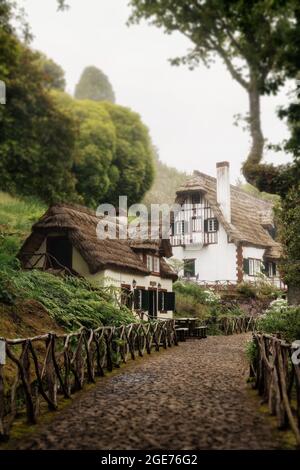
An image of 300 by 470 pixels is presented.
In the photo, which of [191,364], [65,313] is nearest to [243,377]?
[191,364]

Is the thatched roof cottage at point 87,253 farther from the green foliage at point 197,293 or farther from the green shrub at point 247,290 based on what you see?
the green shrub at point 247,290

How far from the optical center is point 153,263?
28.8 meters

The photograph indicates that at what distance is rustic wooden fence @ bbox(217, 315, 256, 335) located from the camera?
92.3ft

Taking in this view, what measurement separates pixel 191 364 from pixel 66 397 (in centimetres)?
529

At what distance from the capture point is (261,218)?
46.6 metres

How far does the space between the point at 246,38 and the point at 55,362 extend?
1216cm

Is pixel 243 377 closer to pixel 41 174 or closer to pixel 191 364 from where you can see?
pixel 191 364

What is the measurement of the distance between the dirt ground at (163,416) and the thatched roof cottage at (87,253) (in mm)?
10218

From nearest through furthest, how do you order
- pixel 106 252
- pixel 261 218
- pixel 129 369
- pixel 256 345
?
1. pixel 256 345
2. pixel 129 369
3. pixel 106 252
4. pixel 261 218

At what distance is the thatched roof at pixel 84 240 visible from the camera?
74.4ft

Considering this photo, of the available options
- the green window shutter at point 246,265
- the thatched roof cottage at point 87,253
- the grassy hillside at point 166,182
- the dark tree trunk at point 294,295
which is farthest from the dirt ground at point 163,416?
the grassy hillside at point 166,182

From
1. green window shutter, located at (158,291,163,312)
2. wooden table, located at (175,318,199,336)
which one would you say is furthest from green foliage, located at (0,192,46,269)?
wooden table, located at (175,318,199,336)
